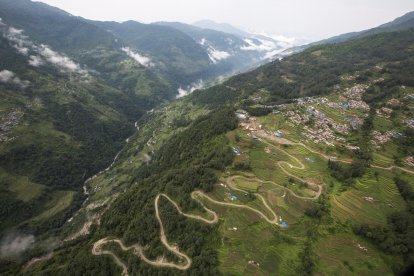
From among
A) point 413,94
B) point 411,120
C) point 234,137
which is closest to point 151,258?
point 234,137

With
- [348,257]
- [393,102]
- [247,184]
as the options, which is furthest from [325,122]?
[348,257]

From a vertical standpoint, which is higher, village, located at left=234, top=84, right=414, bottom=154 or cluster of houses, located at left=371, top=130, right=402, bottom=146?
village, located at left=234, top=84, right=414, bottom=154

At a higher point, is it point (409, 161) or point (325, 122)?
point (325, 122)

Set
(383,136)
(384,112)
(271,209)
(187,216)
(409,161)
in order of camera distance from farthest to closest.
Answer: (384,112), (383,136), (409,161), (187,216), (271,209)

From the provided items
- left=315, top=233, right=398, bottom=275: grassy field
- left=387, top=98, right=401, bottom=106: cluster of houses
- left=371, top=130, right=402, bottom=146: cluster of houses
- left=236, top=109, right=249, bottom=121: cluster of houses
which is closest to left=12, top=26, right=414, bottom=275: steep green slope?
left=315, top=233, right=398, bottom=275: grassy field

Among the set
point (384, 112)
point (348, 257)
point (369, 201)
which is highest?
point (384, 112)

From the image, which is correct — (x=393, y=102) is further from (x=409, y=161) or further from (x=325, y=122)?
(x=409, y=161)

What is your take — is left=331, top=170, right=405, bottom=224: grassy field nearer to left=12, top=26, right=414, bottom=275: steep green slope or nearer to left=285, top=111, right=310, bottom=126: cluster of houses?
left=12, top=26, right=414, bottom=275: steep green slope

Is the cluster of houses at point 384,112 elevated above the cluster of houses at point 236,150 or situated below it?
above

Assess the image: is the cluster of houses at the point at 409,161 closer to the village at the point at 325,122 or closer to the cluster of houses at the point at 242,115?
the village at the point at 325,122

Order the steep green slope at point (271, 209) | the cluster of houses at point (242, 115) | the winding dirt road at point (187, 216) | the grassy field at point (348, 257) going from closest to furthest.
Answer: the grassy field at point (348, 257)
the steep green slope at point (271, 209)
the winding dirt road at point (187, 216)
the cluster of houses at point (242, 115)

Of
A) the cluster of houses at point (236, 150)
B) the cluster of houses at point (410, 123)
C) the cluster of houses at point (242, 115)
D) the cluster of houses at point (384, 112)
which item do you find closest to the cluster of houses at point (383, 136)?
the cluster of houses at point (410, 123)
